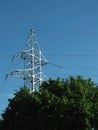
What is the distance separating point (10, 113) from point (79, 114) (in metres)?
10.6

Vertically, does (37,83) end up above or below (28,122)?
above

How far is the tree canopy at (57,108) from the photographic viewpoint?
191 ft

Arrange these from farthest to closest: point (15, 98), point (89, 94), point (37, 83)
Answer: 1. point (37, 83)
2. point (15, 98)
3. point (89, 94)

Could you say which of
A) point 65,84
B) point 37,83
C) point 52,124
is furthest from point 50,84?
point 37,83

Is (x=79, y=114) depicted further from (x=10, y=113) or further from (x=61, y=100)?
(x=10, y=113)

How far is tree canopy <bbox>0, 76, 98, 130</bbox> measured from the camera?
5825 centimetres

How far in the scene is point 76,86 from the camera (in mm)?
62062

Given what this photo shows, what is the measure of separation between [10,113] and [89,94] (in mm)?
9876

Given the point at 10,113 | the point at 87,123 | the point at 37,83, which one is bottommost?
the point at 87,123

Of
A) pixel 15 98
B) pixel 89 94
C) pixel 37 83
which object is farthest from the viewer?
pixel 37 83

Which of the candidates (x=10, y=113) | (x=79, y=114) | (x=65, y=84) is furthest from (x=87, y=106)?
(x=10, y=113)

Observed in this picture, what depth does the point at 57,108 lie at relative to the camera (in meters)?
59.4

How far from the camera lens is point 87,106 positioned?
191 feet

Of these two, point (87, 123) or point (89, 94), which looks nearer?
point (87, 123)
